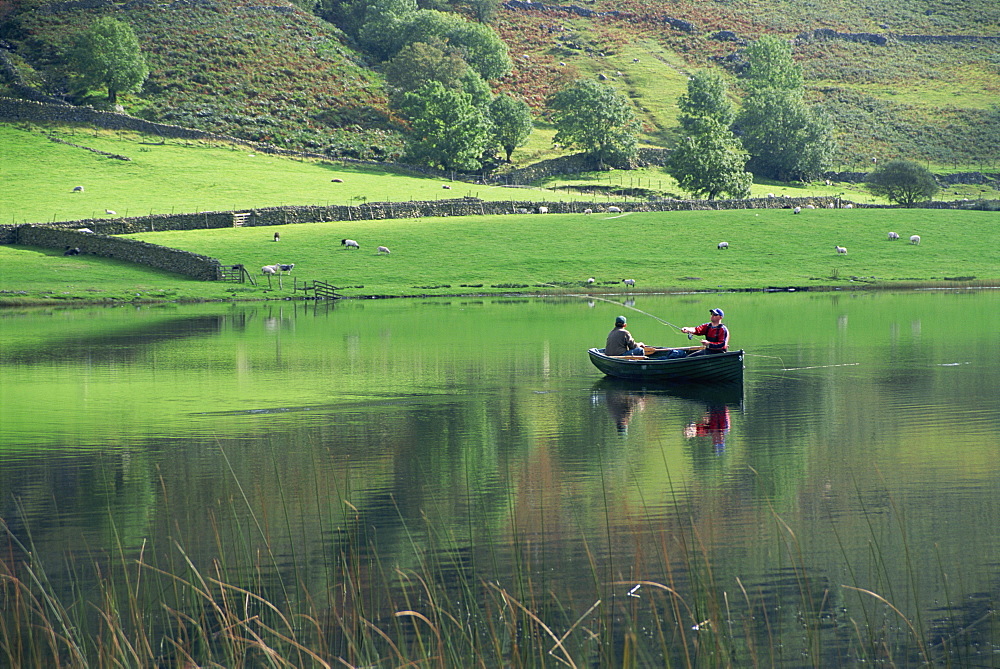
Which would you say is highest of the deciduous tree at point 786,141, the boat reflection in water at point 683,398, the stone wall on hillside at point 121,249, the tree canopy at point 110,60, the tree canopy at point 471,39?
the tree canopy at point 471,39

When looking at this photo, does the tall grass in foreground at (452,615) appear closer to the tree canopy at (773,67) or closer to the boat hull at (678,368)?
the boat hull at (678,368)

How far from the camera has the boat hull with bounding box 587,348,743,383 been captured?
27.4 metres

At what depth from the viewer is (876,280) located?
64.7 meters

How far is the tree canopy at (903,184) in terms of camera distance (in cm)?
9294

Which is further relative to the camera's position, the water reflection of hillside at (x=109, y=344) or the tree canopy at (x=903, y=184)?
Result: the tree canopy at (x=903, y=184)

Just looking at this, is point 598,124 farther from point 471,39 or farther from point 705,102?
point 471,39

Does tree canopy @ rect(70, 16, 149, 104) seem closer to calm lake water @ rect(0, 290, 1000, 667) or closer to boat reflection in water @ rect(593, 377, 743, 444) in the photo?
calm lake water @ rect(0, 290, 1000, 667)

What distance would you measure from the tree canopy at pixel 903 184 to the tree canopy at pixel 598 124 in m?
28.6

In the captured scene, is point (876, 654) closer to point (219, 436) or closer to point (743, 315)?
point (219, 436)

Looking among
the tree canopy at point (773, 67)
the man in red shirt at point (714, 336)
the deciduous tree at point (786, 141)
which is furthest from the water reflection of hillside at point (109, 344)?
the tree canopy at point (773, 67)

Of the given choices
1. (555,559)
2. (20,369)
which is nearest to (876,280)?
(20,369)

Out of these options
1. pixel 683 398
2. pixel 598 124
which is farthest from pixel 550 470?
pixel 598 124

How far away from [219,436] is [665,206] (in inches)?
2696

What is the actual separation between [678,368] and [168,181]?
69.7 metres
